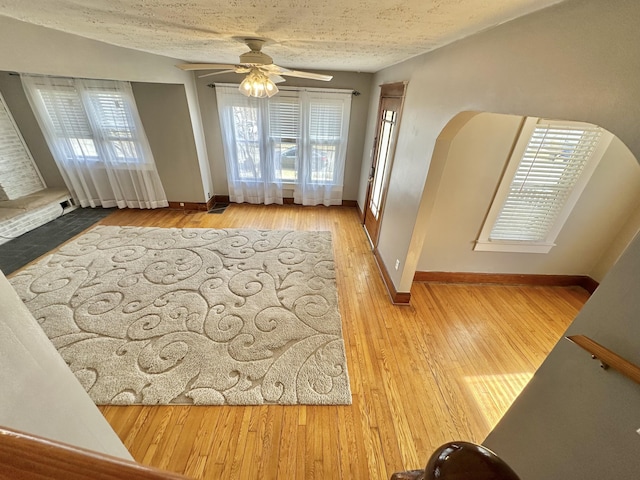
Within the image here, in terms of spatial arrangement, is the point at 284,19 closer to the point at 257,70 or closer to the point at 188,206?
the point at 257,70

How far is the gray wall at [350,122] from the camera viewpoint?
395cm

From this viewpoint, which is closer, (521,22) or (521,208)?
(521,22)

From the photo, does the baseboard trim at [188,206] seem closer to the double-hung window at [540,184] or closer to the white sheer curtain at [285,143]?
the white sheer curtain at [285,143]

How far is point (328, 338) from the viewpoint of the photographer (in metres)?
2.23

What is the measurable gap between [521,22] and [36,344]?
2048 millimetres

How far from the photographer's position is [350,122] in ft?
14.0

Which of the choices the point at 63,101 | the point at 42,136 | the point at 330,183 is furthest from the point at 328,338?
the point at 42,136

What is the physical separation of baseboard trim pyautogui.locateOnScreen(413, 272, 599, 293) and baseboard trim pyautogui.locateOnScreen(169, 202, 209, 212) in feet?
12.2

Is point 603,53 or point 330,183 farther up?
point 603,53

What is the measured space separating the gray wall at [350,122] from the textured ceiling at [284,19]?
2.13 metres

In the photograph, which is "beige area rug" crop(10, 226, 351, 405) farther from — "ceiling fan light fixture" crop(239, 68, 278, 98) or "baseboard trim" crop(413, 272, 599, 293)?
"ceiling fan light fixture" crop(239, 68, 278, 98)

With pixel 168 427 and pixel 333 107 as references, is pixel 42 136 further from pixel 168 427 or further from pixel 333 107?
pixel 168 427

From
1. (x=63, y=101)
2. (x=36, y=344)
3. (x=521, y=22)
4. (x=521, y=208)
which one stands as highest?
(x=521, y=22)

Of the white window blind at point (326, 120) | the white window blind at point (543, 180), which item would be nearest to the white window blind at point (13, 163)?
the white window blind at point (326, 120)
